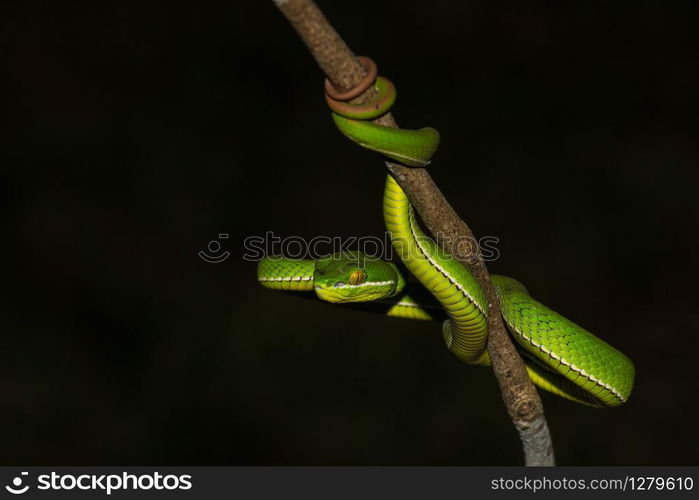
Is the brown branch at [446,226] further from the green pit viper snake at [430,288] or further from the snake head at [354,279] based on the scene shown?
the snake head at [354,279]

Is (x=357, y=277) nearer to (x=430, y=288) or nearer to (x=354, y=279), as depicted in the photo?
(x=354, y=279)

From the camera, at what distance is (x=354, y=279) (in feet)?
8.01

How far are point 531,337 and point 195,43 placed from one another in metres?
6.12

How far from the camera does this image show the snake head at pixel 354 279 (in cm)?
244

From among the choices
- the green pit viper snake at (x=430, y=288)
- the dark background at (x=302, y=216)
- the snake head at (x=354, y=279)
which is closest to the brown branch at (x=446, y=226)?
the green pit viper snake at (x=430, y=288)

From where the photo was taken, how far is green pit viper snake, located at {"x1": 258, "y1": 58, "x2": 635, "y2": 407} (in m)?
1.58

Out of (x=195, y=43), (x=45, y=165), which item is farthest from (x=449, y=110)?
(x=45, y=165)

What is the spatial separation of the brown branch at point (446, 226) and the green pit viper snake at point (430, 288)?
0.12 feet

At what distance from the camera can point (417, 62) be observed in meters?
7.45

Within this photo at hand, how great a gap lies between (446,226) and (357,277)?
78cm

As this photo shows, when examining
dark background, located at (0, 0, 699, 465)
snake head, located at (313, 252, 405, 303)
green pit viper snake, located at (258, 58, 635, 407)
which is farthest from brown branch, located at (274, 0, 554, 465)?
dark background, located at (0, 0, 699, 465)

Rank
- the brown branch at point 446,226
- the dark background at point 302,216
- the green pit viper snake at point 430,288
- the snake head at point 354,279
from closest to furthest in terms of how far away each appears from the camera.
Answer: the brown branch at point 446,226 → the green pit viper snake at point 430,288 → the snake head at point 354,279 → the dark background at point 302,216

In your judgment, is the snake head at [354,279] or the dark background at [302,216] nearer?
the snake head at [354,279]

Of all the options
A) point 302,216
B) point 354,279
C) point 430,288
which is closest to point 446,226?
point 430,288
